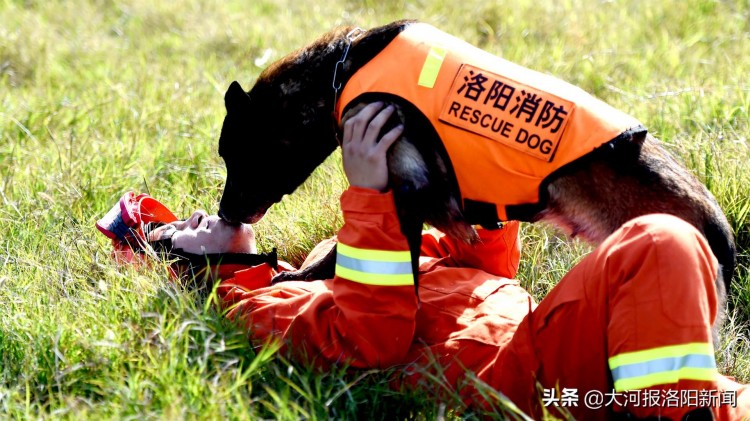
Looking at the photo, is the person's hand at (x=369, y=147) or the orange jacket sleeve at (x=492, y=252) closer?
the person's hand at (x=369, y=147)

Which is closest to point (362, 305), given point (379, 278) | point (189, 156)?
point (379, 278)

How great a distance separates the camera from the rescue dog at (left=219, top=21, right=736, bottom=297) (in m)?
2.90

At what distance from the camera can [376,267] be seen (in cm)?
283

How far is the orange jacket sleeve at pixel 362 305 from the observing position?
9.20 feet

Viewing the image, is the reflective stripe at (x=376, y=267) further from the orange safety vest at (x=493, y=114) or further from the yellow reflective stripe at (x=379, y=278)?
the orange safety vest at (x=493, y=114)

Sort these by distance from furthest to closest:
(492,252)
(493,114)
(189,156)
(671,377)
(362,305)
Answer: (189,156) → (492,252) → (493,114) → (362,305) → (671,377)

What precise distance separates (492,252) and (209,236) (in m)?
1.13

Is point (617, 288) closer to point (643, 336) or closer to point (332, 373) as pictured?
point (643, 336)

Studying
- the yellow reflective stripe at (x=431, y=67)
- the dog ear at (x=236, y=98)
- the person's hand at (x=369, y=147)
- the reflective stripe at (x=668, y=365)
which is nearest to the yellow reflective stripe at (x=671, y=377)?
the reflective stripe at (x=668, y=365)

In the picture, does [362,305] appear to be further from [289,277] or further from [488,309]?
[289,277]

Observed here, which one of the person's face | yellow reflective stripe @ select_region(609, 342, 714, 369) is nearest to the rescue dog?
the person's face

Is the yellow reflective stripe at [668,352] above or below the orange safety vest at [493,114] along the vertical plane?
below

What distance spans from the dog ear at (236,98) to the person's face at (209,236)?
45cm

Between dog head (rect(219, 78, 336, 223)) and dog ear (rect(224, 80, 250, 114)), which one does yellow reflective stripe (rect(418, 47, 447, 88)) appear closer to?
dog head (rect(219, 78, 336, 223))
